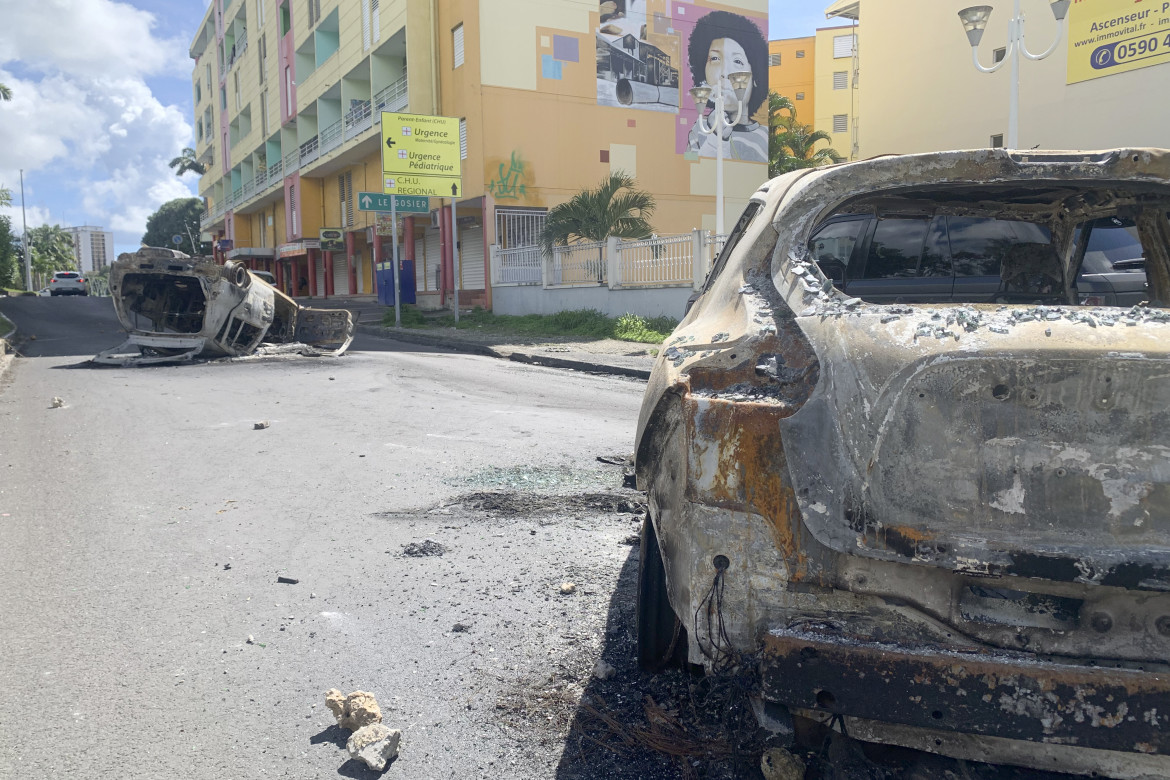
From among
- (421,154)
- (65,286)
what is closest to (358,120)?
(421,154)

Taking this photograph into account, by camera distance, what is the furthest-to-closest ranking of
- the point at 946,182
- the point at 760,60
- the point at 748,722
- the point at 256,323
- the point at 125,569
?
the point at 760,60
the point at 256,323
the point at 125,569
the point at 946,182
the point at 748,722

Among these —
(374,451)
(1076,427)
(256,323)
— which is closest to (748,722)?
(1076,427)

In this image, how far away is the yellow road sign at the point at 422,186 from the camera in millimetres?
23222

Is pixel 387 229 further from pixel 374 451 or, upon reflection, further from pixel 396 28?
pixel 374 451

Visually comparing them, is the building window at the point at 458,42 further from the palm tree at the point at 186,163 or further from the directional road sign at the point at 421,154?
the palm tree at the point at 186,163

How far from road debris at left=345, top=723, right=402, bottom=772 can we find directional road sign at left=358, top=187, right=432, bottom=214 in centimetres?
2293

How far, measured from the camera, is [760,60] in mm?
31375

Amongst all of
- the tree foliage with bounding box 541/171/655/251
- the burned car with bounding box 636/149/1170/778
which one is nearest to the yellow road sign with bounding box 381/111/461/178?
the tree foliage with bounding box 541/171/655/251

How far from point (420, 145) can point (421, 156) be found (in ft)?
1.06

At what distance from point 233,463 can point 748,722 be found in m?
5.20

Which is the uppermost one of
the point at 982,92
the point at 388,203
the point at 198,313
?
the point at 982,92

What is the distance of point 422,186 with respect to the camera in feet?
77.2

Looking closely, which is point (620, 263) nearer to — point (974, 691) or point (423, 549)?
point (423, 549)

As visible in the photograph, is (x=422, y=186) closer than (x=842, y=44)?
Yes
